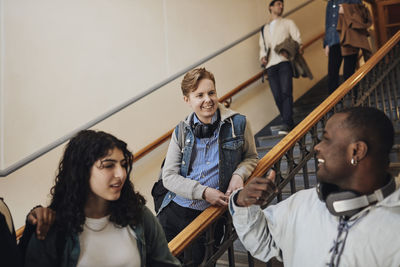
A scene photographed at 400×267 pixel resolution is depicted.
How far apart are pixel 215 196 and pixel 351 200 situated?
0.63m

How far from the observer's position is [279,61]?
3977 millimetres

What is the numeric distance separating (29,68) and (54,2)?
64 centimetres

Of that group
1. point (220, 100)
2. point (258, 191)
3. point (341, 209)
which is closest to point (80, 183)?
point (258, 191)

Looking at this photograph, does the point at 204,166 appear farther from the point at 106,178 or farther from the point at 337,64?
the point at 337,64

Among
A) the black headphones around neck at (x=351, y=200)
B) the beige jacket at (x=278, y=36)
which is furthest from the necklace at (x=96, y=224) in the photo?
the beige jacket at (x=278, y=36)

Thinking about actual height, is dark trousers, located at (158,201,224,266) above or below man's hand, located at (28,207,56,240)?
below

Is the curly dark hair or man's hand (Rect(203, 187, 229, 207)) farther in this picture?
man's hand (Rect(203, 187, 229, 207))

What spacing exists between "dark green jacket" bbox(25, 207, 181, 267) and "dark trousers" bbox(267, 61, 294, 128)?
8.89 feet

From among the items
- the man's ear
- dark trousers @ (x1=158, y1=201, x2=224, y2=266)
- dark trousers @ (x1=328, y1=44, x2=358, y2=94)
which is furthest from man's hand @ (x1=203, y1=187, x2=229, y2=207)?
dark trousers @ (x1=328, y1=44, x2=358, y2=94)

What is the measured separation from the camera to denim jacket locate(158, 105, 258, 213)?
1701 millimetres

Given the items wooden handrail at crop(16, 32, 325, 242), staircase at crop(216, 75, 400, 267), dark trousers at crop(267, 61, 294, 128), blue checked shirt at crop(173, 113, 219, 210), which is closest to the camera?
blue checked shirt at crop(173, 113, 219, 210)

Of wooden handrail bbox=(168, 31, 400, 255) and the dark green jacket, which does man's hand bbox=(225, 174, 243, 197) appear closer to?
wooden handrail bbox=(168, 31, 400, 255)

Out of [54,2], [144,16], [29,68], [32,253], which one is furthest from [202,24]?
[32,253]

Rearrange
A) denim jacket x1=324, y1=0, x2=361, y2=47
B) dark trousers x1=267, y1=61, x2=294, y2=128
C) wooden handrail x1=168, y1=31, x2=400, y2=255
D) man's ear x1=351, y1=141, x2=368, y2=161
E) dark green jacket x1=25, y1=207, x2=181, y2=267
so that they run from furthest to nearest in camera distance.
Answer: dark trousers x1=267, y1=61, x2=294, y2=128
denim jacket x1=324, y1=0, x2=361, y2=47
wooden handrail x1=168, y1=31, x2=400, y2=255
man's ear x1=351, y1=141, x2=368, y2=161
dark green jacket x1=25, y1=207, x2=181, y2=267
